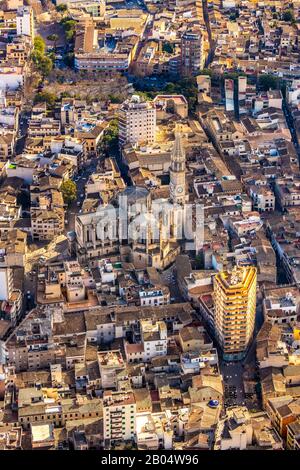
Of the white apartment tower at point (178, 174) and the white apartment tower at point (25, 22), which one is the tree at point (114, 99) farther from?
the white apartment tower at point (178, 174)

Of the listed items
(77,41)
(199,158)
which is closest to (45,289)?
(199,158)

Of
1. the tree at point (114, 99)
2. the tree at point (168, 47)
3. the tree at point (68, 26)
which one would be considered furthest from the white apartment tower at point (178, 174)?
the tree at point (68, 26)

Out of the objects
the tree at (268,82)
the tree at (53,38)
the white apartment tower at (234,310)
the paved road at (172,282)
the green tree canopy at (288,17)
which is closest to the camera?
the white apartment tower at (234,310)

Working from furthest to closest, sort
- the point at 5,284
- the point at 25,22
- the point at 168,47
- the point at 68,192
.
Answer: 1. the point at 25,22
2. the point at 168,47
3. the point at 68,192
4. the point at 5,284

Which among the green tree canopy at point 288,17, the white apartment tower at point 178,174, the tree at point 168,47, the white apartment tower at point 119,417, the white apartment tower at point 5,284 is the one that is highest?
the green tree canopy at point 288,17

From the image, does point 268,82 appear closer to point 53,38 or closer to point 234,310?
point 53,38

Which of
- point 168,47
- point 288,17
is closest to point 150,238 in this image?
point 168,47

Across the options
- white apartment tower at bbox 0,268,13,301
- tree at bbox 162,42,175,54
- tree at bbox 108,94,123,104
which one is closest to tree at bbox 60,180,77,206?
white apartment tower at bbox 0,268,13,301
